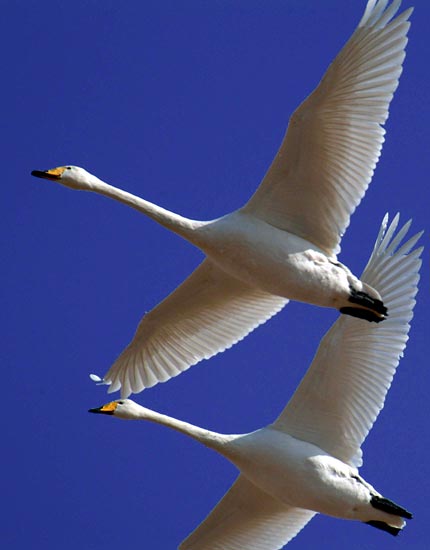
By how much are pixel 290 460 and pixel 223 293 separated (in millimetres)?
2941

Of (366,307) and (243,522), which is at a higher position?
(366,307)

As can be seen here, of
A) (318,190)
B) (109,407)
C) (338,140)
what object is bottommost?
(109,407)

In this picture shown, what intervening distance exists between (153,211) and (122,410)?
335 centimetres

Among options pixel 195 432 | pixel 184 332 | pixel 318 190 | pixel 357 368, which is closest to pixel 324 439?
pixel 357 368

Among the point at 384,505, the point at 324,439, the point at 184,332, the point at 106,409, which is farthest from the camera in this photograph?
the point at 184,332

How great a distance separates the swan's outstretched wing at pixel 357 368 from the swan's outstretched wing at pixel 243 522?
1.15 meters

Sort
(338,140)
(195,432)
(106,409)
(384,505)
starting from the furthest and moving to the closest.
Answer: (106,409) < (195,432) < (384,505) < (338,140)

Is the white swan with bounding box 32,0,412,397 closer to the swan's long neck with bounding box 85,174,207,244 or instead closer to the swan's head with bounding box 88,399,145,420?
the swan's long neck with bounding box 85,174,207,244

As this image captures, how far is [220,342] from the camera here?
26375 millimetres

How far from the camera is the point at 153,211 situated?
23.7m

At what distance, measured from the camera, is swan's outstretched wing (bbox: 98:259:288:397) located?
2592 cm

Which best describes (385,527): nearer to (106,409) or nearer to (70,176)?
(106,409)

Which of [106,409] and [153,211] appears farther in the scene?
[106,409]

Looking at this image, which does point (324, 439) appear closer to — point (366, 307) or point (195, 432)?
point (195, 432)
